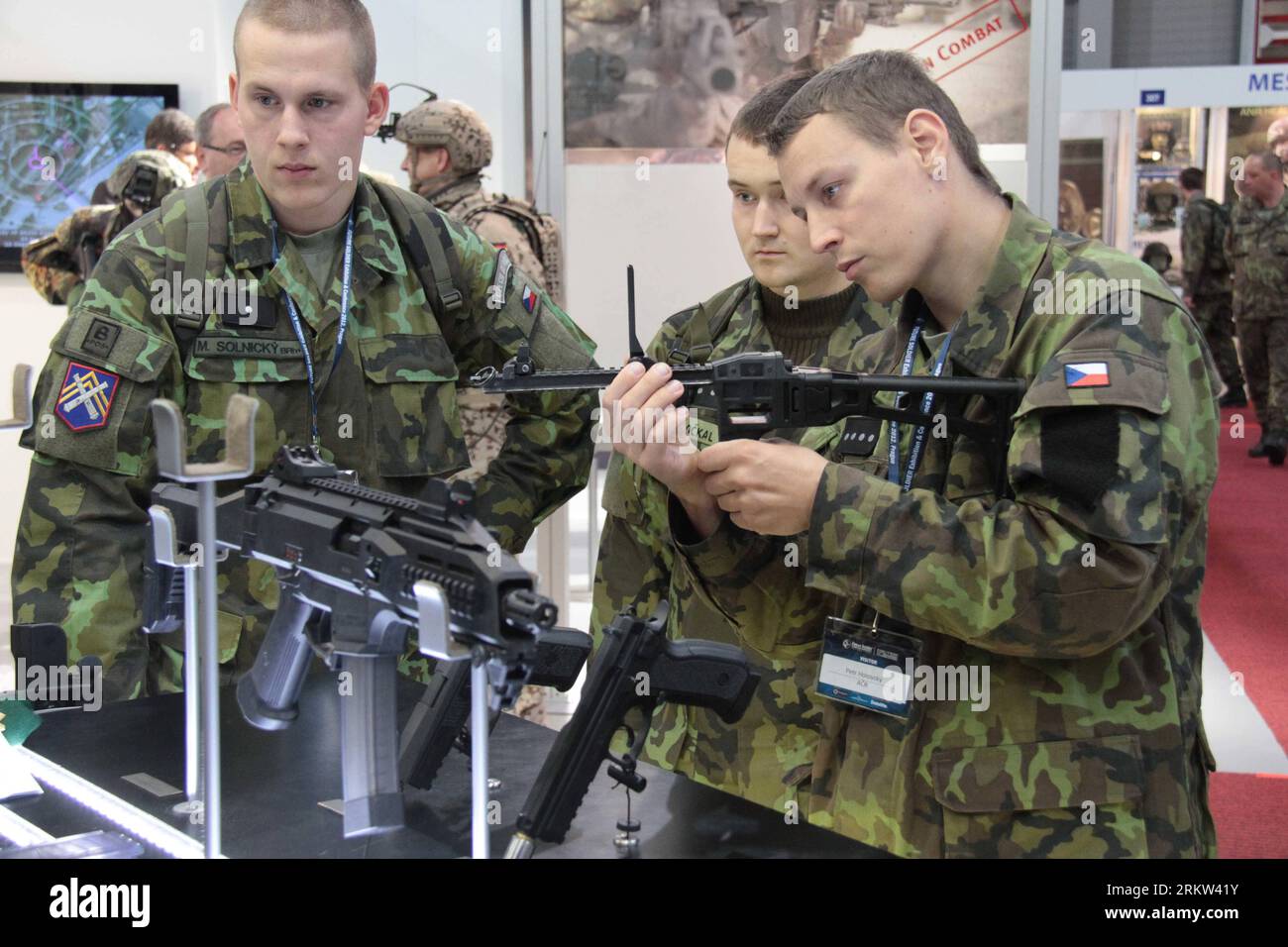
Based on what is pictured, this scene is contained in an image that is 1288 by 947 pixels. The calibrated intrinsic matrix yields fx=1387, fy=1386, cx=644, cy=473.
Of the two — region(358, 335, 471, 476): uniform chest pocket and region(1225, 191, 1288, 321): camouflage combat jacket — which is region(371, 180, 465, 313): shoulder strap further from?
region(1225, 191, 1288, 321): camouflage combat jacket

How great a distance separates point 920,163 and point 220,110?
2.84m

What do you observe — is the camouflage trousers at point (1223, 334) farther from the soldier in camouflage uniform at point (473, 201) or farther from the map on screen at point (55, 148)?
the map on screen at point (55, 148)

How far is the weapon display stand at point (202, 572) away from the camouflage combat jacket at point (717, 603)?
2.20ft

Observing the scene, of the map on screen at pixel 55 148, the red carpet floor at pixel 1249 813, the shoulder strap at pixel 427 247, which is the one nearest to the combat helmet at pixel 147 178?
the map on screen at pixel 55 148

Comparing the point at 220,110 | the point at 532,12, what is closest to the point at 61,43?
the point at 220,110

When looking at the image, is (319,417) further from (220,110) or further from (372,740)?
(220,110)

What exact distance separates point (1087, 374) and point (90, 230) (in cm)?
384

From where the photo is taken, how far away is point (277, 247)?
Result: 7.05ft

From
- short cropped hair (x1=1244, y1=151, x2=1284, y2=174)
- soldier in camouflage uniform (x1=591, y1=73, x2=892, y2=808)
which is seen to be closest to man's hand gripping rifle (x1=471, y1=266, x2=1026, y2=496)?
soldier in camouflage uniform (x1=591, y1=73, x2=892, y2=808)

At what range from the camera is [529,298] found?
7.78 feet

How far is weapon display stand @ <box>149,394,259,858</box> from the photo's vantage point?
1213 millimetres

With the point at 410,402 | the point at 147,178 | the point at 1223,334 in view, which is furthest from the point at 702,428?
the point at 1223,334

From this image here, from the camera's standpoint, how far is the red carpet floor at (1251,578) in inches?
173
